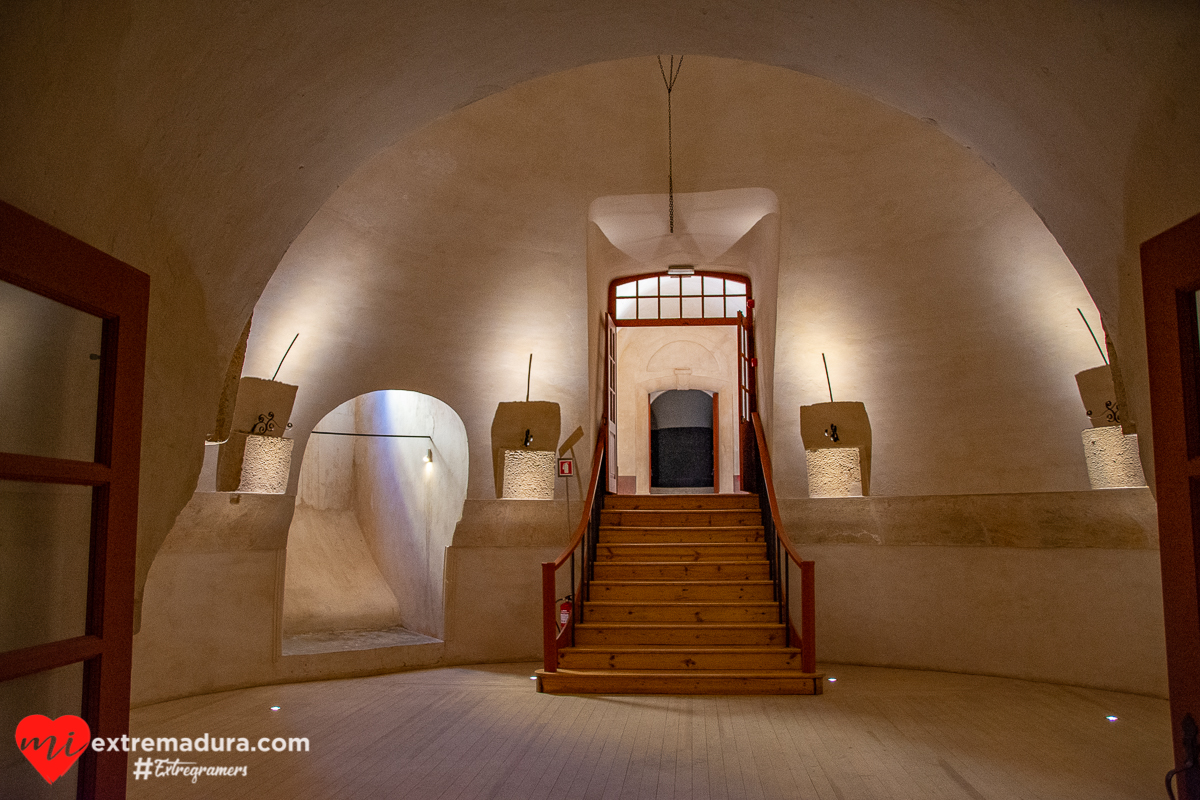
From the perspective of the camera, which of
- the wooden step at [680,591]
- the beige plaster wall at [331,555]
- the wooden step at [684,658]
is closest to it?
the wooden step at [684,658]

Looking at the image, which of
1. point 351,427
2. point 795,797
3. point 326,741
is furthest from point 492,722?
point 351,427

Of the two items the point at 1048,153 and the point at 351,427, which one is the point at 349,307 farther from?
the point at 1048,153

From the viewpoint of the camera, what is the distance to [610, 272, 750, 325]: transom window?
868 centimetres

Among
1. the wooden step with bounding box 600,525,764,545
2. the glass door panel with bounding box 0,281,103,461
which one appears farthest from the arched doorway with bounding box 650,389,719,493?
the glass door panel with bounding box 0,281,103,461

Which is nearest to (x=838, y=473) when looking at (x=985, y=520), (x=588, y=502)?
(x=985, y=520)

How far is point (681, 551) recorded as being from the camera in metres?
7.28

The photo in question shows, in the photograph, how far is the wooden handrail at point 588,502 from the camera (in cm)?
642

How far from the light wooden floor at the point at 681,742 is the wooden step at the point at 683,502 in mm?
1981

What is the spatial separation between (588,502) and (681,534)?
3.24 ft

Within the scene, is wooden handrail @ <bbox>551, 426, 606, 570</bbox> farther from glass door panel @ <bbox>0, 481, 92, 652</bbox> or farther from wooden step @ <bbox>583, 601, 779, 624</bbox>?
glass door panel @ <bbox>0, 481, 92, 652</bbox>

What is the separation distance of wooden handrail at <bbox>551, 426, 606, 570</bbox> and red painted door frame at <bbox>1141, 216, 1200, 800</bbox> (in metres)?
4.49

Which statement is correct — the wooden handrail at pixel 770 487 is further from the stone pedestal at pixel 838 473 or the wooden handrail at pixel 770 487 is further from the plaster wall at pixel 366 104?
the plaster wall at pixel 366 104

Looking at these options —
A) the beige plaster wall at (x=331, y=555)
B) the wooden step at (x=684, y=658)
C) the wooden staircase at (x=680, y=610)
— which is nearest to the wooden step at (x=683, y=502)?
the wooden staircase at (x=680, y=610)

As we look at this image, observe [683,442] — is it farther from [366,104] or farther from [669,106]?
[366,104]
